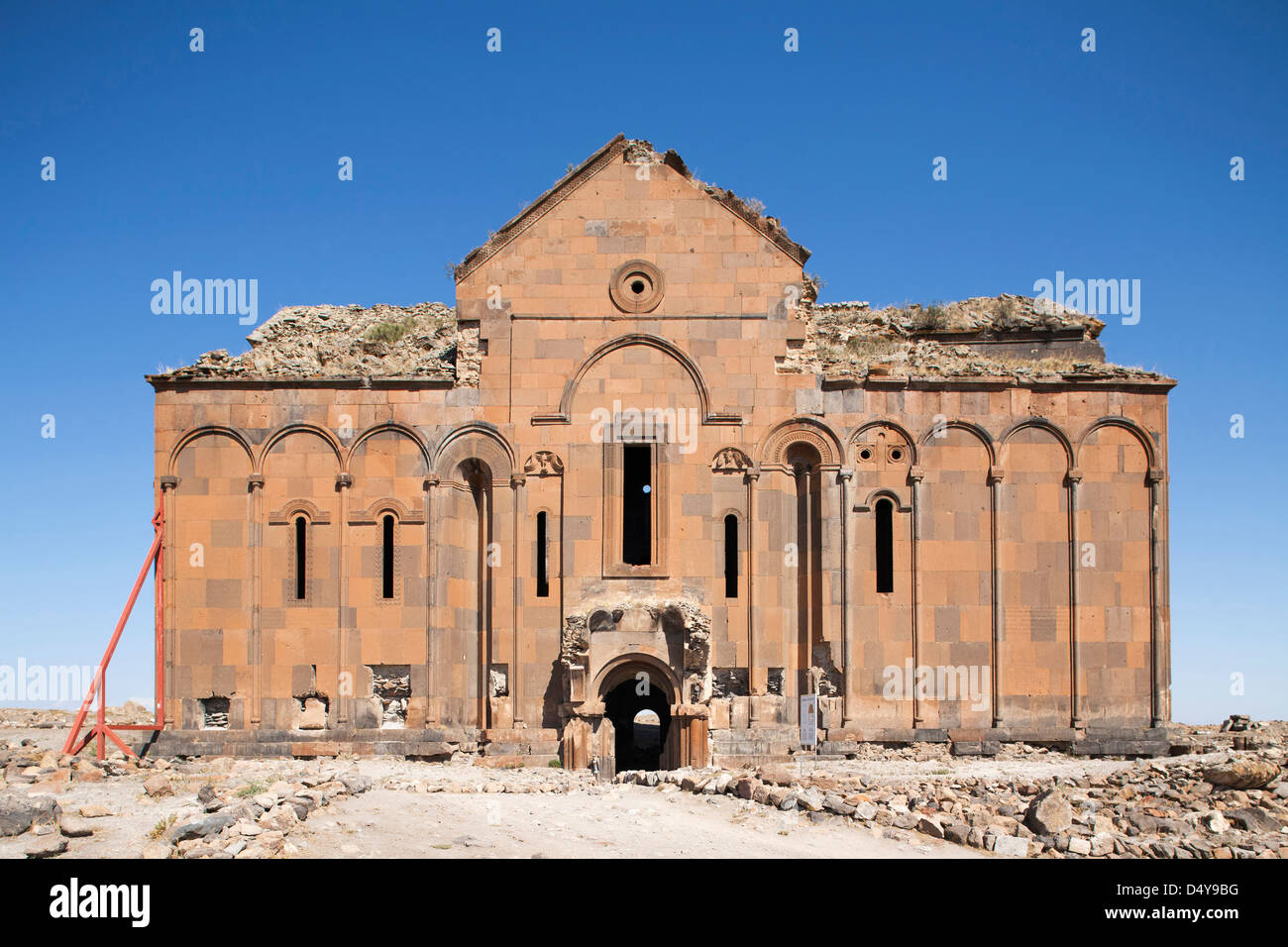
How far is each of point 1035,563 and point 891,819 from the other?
28.5 ft

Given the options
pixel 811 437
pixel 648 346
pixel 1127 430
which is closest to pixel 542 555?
pixel 648 346

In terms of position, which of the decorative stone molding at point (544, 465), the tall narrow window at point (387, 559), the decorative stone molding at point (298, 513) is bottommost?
the tall narrow window at point (387, 559)

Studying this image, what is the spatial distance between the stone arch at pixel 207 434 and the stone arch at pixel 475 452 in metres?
3.58

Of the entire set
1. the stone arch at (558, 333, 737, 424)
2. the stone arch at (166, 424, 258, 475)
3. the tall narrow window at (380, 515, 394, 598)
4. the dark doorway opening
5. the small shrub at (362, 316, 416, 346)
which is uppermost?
the small shrub at (362, 316, 416, 346)

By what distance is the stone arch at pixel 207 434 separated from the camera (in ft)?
79.6

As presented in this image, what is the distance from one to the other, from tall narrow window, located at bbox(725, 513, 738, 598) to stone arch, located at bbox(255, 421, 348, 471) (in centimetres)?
751

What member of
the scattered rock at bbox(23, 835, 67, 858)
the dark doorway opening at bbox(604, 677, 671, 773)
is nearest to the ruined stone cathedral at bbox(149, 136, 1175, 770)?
the dark doorway opening at bbox(604, 677, 671, 773)

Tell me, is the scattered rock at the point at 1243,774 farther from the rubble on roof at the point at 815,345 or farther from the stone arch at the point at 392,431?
the stone arch at the point at 392,431

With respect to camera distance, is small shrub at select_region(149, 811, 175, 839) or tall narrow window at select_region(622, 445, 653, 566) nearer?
small shrub at select_region(149, 811, 175, 839)

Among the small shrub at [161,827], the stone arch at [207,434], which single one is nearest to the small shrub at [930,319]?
the stone arch at [207,434]

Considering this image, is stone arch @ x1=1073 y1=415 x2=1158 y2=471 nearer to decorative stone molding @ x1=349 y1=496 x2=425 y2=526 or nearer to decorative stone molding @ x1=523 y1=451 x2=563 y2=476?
Answer: decorative stone molding @ x1=523 y1=451 x2=563 y2=476

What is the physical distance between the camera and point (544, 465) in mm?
24078

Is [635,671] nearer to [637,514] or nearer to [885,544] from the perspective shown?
[637,514]

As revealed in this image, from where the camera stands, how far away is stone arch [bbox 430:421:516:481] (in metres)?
24.2
